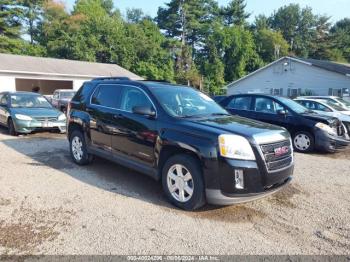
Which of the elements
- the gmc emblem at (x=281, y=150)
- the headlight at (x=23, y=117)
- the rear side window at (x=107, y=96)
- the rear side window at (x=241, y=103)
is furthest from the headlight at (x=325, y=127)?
the headlight at (x=23, y=117)

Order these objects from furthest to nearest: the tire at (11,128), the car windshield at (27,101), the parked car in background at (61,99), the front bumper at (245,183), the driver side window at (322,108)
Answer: the parked car in background at (61,99), the driver side window at (322,108), the car windshield at (27,101), the tire at (11,128), the front bumper at (245,183)

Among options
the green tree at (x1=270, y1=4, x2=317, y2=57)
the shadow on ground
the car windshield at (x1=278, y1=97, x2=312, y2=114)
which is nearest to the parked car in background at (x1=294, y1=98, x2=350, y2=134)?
the car windshield at (x1=278, y1=97, x2=312, y2=114)

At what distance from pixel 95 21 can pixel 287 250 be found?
42901 millimetres

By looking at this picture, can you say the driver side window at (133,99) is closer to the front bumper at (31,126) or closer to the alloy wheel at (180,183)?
the alloy wheel at (180,183)

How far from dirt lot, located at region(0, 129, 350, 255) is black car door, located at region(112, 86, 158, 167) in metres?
A: 0.62

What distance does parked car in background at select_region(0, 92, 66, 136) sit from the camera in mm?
9633

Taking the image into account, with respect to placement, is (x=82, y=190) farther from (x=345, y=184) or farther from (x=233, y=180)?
(x=345, y=184)

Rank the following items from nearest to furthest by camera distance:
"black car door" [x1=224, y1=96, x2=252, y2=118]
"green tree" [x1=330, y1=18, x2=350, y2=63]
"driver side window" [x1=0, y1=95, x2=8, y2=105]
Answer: "black car door" [x1=224, y1=96, x2=252, y2=118], "driver side window" [x1=0, y1=95, x2=8, y2=105], "green tree" [x1=330, y1=18, x2=350, y2=63]

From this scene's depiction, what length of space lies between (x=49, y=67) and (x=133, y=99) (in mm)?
24237

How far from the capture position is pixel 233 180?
153 inches

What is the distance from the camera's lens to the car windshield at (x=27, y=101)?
10.6m

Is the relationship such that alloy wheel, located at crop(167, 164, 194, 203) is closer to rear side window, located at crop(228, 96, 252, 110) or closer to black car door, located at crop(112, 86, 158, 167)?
black car door, located at crop(112, 86, 158, 167)

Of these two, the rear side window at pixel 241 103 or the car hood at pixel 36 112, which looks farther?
the car hood at pixel 36 112

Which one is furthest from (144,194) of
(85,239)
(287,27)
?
(287,27)
